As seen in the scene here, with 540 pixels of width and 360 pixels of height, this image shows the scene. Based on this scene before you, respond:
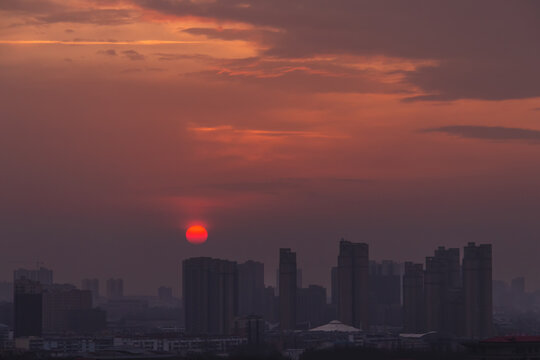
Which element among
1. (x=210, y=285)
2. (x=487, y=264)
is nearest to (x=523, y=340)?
(x=487, y=264)

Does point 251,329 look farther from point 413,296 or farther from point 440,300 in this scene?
point 413,296

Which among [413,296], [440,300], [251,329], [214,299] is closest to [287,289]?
[214,299]

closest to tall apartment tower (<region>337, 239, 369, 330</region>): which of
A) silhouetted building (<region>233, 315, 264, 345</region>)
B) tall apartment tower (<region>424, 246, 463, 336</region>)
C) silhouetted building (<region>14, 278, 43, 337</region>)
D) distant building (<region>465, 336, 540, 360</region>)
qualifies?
tall apartment tower (<region>424, 246, 463, 336</region>)

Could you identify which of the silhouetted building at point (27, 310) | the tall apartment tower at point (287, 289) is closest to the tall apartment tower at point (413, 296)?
the tall apartment tower at point (287, 289)

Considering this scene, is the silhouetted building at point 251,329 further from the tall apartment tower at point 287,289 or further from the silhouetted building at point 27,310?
the silhouetted building at point 27,310

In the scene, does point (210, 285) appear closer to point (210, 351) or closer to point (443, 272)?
point (443, 272)
